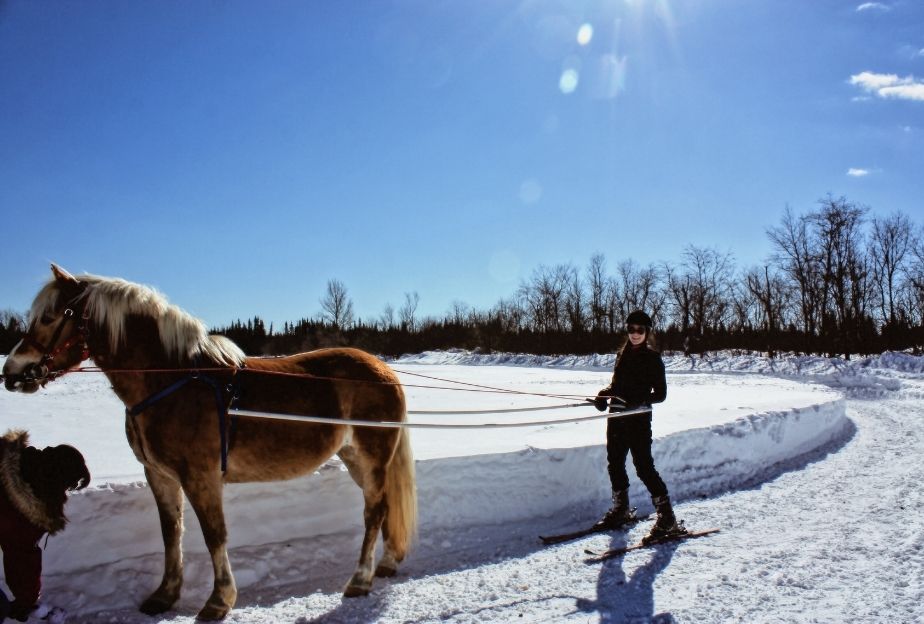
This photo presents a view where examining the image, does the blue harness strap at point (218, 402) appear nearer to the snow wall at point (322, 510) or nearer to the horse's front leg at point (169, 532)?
the horse's front leg at point (169, 532)

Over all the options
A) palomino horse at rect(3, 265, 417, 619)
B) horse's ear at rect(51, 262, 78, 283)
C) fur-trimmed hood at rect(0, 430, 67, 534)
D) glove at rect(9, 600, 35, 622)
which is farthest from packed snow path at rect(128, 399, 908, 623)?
horse's ear at rect(51, 262, 78, 283)

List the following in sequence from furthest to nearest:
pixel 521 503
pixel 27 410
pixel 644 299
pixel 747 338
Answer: pixel 644 299, pixel 747 338, pixel 27 410, pixel 521 503

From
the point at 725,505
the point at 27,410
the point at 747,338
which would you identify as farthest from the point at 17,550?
the point at 747,338

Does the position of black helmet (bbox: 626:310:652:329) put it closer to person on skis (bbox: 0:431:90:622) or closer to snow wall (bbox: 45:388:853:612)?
snow wall (bbox: 45:388:853:612)

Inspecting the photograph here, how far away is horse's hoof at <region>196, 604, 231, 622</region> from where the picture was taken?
303 centimetres

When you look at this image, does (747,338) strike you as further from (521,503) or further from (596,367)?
(521,503)

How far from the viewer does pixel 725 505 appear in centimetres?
528

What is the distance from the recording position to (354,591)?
3.44 meters

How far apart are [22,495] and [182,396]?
0.79 meters

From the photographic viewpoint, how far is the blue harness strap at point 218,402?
2982 mm

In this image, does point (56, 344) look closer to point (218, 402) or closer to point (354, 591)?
point (218, 402)

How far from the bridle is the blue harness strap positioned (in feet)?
1.38

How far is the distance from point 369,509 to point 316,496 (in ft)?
2.24

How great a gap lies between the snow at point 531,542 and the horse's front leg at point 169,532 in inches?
4.8
